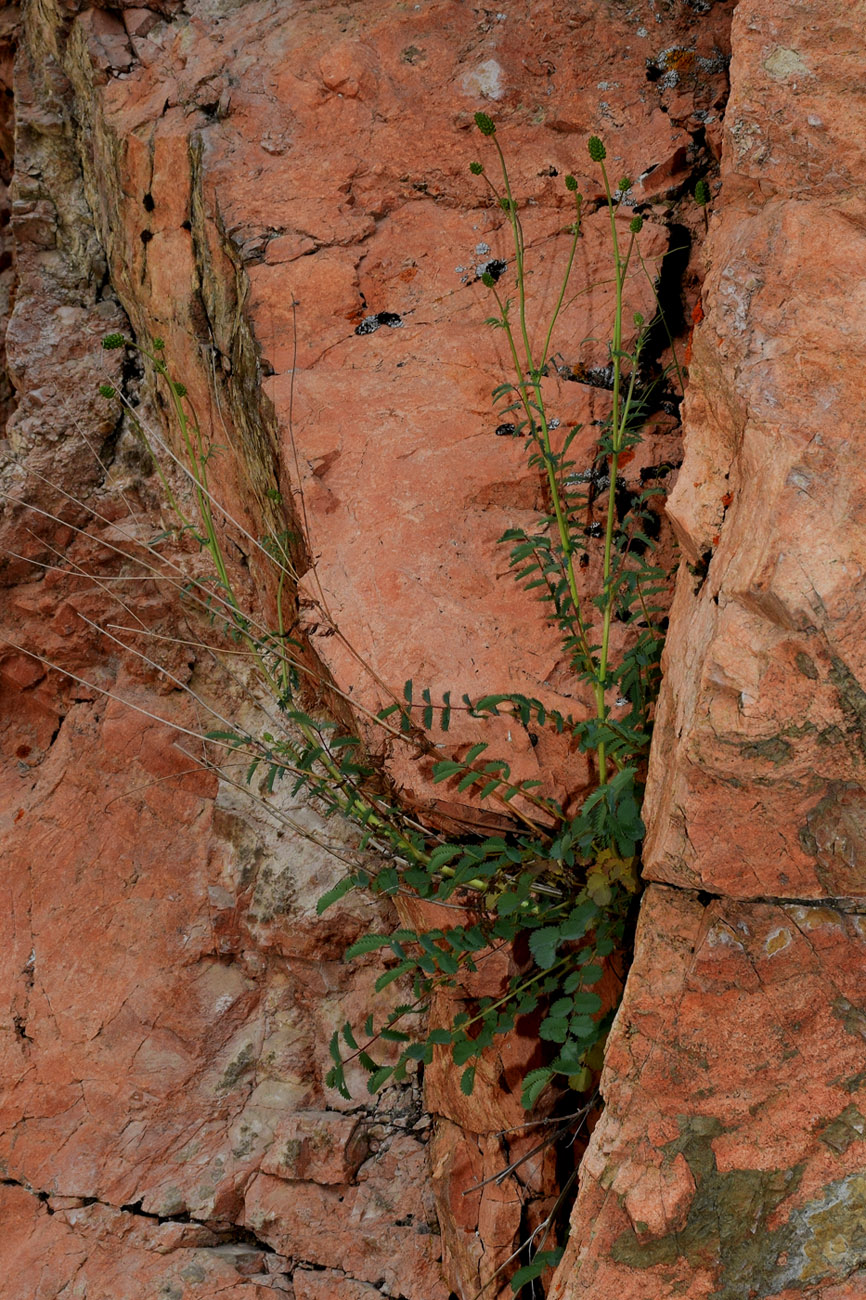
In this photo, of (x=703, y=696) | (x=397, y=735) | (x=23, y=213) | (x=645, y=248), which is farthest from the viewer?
(x=23, y=213)

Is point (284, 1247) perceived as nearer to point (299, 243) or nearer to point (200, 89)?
point (299, 243)

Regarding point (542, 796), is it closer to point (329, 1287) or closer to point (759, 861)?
point (759, 861)

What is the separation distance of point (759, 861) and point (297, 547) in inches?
57.5

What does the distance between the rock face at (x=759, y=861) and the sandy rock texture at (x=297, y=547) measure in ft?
1.56

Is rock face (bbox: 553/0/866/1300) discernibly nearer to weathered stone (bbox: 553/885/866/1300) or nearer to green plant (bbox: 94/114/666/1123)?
weathered stone (bbox: 553/885/866/1300)

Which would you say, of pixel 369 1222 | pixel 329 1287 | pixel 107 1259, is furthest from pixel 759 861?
pixel 107 1259

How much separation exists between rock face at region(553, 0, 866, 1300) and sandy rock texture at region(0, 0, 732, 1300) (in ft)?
1.56

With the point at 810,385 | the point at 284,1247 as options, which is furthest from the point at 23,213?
the point at 284,1247

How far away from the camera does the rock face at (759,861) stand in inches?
73.5

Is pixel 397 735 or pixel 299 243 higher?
pixel 299 243

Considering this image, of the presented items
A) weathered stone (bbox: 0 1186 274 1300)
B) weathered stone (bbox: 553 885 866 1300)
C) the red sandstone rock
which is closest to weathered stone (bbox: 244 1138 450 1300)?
weathered stone (bbox: 0 1186 274 1300)

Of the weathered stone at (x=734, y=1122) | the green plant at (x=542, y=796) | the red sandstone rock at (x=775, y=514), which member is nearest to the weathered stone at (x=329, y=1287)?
the green plant at (x=542, y=796)

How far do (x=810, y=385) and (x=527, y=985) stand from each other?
135cm

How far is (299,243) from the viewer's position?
3.15m
